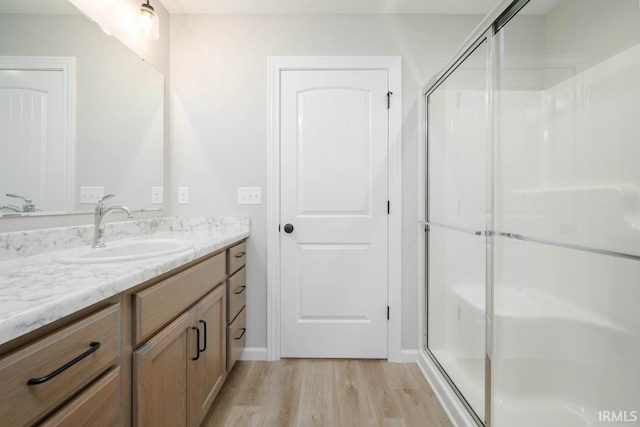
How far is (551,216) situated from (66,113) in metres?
1.91

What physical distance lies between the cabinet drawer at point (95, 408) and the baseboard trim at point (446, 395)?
141 cm

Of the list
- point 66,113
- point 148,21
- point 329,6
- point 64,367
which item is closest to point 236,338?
point 64,367

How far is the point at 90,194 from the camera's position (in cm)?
139

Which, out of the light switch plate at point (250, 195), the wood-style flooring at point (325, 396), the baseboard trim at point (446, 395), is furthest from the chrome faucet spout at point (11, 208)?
the baseboard trim at point (446, 395)

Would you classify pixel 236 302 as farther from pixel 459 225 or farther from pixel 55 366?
pixel 459 225

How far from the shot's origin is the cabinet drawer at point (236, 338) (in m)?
1.66

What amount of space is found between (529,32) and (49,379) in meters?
1.68

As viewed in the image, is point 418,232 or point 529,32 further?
point 418,232

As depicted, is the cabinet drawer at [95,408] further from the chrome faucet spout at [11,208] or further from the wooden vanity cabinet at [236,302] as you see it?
the wooden vanity cabinet at [236,302]

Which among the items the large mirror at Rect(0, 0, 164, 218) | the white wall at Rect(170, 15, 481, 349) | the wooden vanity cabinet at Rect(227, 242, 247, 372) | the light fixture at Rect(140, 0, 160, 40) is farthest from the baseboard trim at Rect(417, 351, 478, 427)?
the light fixture at Rect(140, 0, 160, 40)

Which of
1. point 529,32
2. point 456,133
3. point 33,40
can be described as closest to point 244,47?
point 33,40

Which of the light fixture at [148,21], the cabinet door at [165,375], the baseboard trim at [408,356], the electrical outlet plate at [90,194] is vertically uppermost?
the light fixture at [148,21]

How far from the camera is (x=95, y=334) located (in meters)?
0.70

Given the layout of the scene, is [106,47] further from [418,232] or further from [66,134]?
[418,232]
